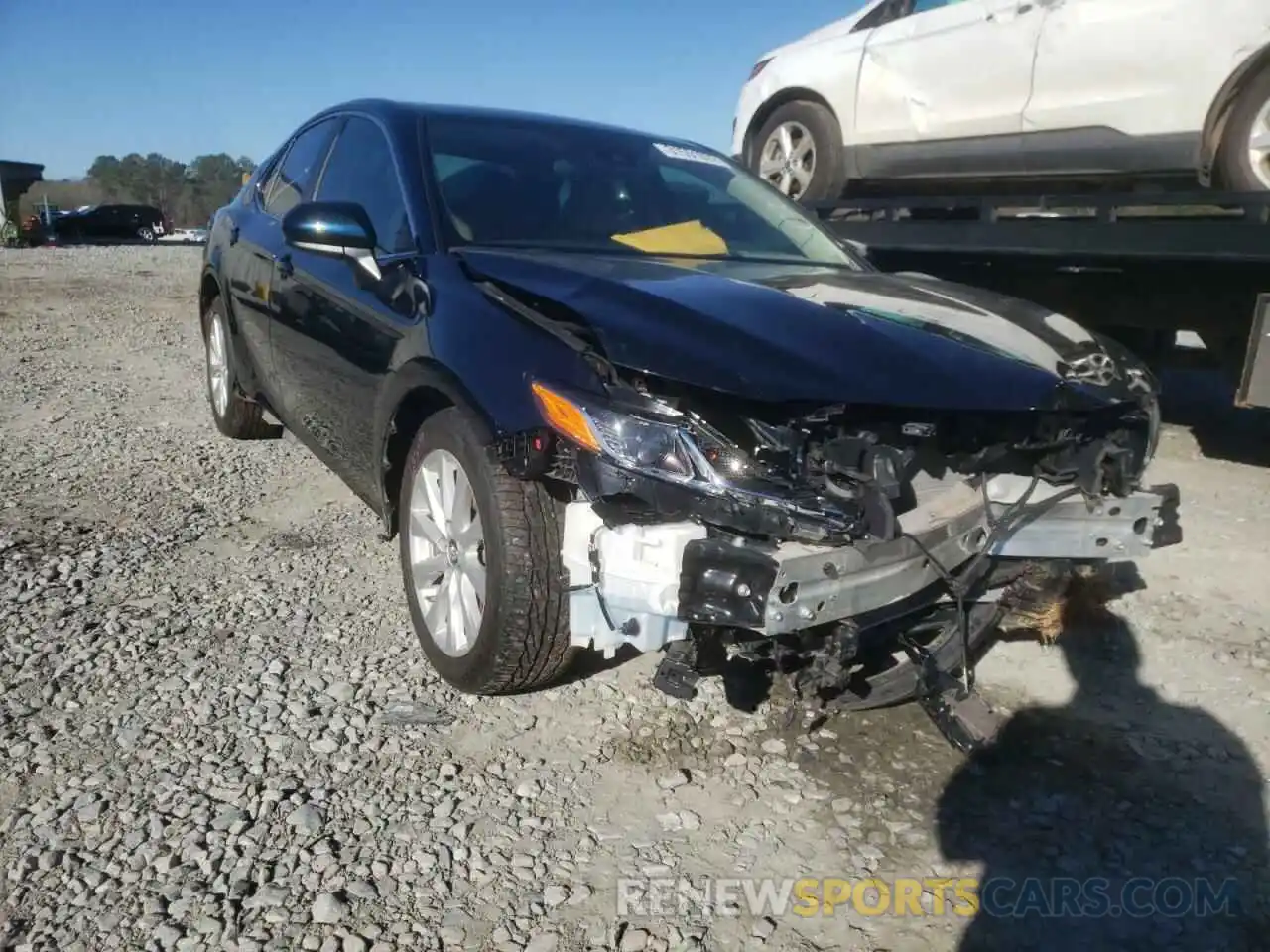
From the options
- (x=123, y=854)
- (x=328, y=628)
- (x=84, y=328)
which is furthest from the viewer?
(x=84, y=328)

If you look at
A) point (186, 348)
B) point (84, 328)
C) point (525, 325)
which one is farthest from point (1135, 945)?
point (84, 328)

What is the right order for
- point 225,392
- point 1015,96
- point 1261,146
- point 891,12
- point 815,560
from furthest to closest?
point 891,12, point 225,392, point 1015,96, point 1261,146, point 815,560

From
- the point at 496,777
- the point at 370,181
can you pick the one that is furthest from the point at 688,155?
the point at 496,777

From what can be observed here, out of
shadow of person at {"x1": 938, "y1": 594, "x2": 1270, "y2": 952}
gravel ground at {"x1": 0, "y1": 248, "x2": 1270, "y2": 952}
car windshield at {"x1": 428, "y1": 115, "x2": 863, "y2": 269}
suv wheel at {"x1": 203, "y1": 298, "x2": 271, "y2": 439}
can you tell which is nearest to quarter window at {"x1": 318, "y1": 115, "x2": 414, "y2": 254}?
car windshield at {"x1": 428, "y1": 115, "x2": 863, "y2": 269}

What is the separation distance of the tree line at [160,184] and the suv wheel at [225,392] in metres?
56.1

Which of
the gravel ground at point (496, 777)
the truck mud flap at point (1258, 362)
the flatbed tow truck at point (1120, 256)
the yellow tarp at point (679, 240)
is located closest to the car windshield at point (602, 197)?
the yellow tarp at point (679, 240)

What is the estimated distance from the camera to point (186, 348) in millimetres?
8984

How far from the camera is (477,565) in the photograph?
274 cm

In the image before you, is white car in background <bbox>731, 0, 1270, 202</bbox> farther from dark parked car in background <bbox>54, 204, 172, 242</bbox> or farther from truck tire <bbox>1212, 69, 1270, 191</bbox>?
dark parked car in background <bbox>54, 204, 172, 242</bbox>

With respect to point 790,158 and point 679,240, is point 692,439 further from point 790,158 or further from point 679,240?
point 790,158

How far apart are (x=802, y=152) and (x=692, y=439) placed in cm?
475

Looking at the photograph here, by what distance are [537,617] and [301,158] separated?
2845 mm

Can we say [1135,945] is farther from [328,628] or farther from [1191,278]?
[1191,278]

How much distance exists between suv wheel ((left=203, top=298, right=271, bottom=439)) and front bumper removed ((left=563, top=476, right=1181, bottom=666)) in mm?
3310
